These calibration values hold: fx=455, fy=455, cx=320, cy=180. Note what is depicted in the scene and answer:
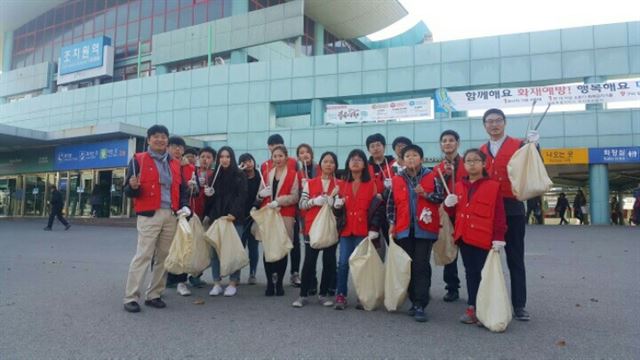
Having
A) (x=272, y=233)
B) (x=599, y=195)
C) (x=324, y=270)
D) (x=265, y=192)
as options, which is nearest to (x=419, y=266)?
(x=324, y=270)

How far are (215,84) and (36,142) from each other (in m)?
9.73

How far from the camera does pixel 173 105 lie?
2766cm

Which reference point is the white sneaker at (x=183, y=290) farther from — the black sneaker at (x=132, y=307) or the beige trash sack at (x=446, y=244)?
the beige trash sack at (x=446, y=244)

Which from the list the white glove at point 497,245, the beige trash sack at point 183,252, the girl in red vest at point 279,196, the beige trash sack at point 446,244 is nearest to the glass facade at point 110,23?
the girl in red vest at point 279,196

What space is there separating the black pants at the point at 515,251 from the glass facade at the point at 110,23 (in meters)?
27.3

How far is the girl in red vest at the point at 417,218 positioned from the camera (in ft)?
14.0

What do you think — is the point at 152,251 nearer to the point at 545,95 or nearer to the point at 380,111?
the point at 380,111

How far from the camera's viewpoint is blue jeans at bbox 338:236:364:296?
15.3 feet

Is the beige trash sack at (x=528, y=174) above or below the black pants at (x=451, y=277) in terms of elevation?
above

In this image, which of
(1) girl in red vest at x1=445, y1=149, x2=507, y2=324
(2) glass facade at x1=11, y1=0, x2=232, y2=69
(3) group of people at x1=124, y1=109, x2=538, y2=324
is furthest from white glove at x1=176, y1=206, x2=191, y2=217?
(2) glass facade at x1=11, y1=0, x2=232, y2=69

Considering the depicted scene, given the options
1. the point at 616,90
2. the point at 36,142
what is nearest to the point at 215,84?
the point at 36,142

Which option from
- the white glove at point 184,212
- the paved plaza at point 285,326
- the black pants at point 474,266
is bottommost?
the paved plaza at point 285,326

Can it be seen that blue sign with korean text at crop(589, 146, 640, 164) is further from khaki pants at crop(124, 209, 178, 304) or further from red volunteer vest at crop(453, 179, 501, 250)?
khaki pants at crop(124, 209, 178, 304)

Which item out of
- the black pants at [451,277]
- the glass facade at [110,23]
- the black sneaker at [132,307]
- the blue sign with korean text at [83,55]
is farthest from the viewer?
the blue sign with korean text at [83,55]
